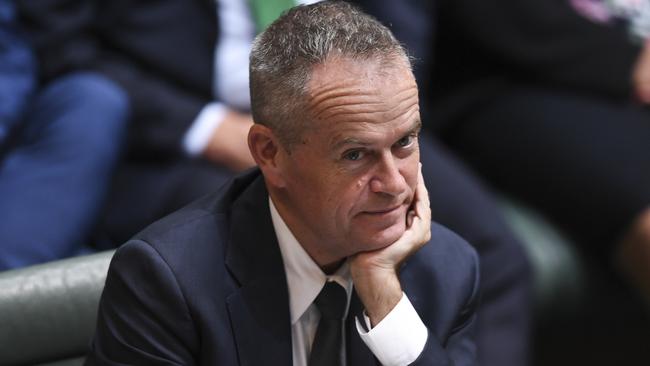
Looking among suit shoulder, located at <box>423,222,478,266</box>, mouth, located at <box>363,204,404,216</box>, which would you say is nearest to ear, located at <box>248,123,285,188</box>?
mouth, located at <box>363,204,404,216</box>

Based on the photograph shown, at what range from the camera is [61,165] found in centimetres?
175

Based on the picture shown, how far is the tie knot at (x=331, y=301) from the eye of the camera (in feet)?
4.03

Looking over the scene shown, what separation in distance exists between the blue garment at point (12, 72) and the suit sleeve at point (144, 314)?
73cm

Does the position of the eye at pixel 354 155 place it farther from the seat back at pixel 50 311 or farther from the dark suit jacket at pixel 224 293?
the seat back at pixel 50 311

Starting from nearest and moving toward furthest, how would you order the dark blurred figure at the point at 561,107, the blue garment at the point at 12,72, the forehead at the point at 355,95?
the forehead at the point at 355,95, the blue garment at the point at 12,72, the dark blurred figure at the point at 561,107

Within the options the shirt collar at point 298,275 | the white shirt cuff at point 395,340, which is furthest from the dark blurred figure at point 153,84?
the white shirt cuff at point 395,340

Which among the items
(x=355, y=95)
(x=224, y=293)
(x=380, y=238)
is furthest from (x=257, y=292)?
(x=355, y=95)

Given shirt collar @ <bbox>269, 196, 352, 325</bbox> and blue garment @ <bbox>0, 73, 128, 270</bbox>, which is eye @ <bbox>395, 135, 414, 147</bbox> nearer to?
shirt collar @ <bbox>269, 196, 352, 325</bbox>

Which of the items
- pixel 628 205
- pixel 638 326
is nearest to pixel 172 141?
pixel 628 205

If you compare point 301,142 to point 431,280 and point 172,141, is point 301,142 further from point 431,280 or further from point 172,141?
point 172,141

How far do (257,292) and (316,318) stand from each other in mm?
91

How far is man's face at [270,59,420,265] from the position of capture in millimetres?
1099

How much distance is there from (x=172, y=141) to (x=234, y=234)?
726 millimetres

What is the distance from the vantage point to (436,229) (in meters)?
1.32
